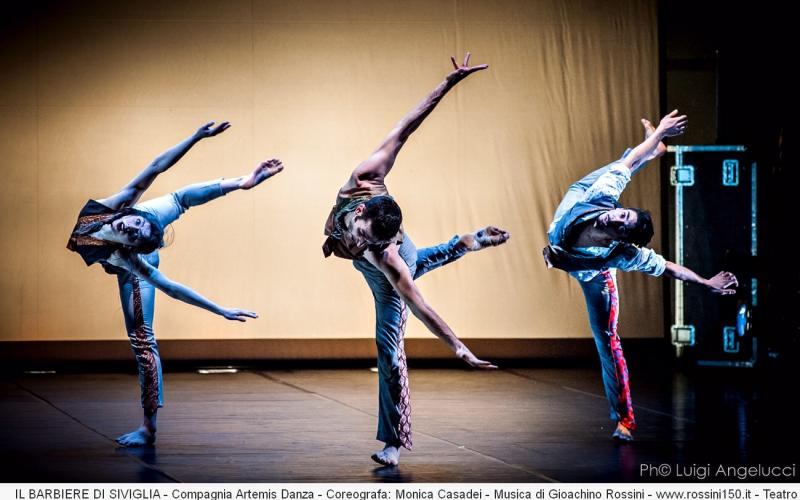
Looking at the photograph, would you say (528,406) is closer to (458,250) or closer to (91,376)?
(458,250)

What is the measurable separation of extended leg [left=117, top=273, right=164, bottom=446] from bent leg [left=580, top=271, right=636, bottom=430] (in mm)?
1944

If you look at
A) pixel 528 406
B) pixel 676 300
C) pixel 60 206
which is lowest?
pixel 528 406

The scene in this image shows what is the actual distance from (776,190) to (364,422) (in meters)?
3.43

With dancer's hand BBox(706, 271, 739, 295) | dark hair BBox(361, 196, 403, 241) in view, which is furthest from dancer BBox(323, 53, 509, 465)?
dancer's hand BBox(706, 271, 739, 295)

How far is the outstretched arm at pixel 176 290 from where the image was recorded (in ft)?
14.6

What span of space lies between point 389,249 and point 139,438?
1.59 m

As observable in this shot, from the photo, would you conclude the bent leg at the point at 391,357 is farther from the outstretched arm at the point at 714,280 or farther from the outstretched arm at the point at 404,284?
the outstretched arm at the point at 714,280

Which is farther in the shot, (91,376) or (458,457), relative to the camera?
(91,376)

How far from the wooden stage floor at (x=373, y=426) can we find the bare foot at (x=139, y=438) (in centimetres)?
9

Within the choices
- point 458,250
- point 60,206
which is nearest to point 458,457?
point 458,250

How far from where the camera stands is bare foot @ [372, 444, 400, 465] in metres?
4.40

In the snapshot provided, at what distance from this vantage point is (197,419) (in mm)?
5707

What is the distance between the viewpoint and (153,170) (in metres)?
4.75

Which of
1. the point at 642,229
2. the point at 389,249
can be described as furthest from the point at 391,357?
the point at 642,229
